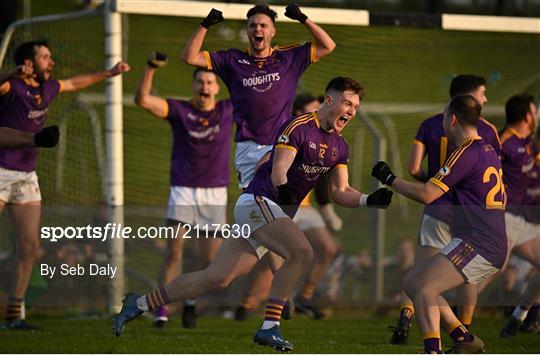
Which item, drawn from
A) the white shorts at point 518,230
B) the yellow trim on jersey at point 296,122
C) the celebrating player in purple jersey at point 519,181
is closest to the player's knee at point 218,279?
the yellow trim on jersey at point 296,122

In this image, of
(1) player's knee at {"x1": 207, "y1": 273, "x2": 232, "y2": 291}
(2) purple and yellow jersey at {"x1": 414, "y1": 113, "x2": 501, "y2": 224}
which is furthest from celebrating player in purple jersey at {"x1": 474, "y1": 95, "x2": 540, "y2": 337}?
(1) player's knee at {"x1": 207, "y1": 273, "x2": 232, "y2": 291}

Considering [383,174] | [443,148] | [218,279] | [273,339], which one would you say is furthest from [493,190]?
[218,279]

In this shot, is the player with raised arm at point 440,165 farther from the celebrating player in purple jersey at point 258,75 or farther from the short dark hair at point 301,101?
the short dark hair at point 301,101

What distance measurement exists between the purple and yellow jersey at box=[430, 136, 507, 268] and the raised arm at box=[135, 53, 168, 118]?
3.61m

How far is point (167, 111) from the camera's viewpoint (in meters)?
11.6

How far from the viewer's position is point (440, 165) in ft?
32.0

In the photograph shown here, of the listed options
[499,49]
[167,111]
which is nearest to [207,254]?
[167,111]

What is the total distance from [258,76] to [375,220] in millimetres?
4592

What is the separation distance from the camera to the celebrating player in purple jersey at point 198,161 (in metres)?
11.6

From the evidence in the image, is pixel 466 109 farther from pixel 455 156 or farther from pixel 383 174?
pixel 383 174

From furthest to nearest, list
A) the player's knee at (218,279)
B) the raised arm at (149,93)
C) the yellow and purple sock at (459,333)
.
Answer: the raised arm at (149,93) → the yellow and purple sock at (459,333) → the player's knee at (218,279)

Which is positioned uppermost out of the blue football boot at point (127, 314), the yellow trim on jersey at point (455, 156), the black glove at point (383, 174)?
the yellow trim on jersey at point (455, 156)

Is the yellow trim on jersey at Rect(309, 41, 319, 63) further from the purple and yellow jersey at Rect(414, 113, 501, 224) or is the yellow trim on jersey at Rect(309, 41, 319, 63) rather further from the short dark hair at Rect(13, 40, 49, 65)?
the short dark hair at Rect(13, 40, 49, 65)

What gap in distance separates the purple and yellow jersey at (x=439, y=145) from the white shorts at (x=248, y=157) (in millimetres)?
1322
